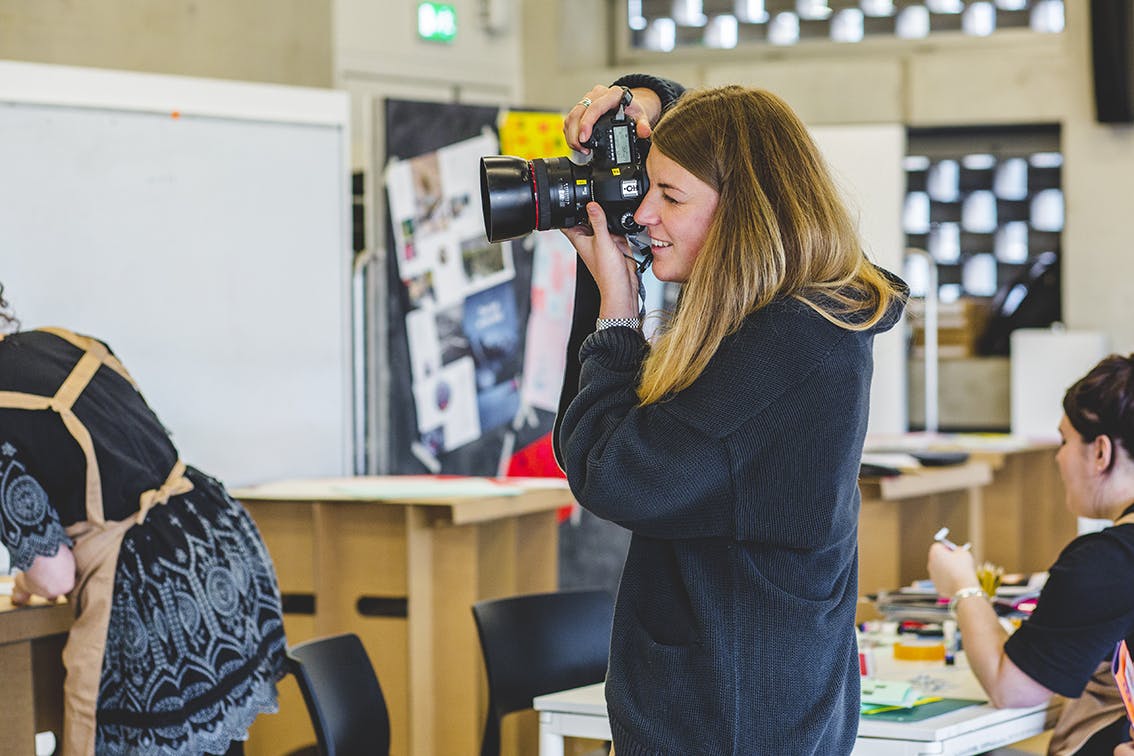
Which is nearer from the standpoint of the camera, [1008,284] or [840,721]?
[840,721]

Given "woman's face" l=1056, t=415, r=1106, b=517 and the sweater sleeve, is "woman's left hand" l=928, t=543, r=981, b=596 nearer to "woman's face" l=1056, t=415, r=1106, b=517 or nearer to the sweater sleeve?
"woman's face" l=1056, t=415, r=1106, b=517

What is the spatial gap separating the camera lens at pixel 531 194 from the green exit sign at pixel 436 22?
5.61 meters

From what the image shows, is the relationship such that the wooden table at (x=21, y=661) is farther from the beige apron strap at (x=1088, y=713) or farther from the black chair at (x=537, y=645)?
the beige apron strap at (x=1088, y=713)

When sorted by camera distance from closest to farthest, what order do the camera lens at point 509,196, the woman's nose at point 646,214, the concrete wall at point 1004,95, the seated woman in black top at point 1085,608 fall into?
the woman's nose at point 646,214 < the camera lens at point 509,196 < the seated woman in black top at point 1085,608 < the concrete wall at point 1004,95

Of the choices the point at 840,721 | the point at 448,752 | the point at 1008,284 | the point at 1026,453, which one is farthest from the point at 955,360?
the point at 840,721

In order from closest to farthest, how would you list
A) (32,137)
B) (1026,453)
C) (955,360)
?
(32,137)
(1026,453)
(955,360)

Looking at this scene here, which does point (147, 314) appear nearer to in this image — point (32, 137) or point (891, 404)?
point (32, 137)

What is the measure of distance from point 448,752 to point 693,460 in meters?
2.50

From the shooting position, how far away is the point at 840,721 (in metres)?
1.54

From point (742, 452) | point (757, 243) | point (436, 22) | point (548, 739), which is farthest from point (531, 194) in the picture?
point (436, 22)

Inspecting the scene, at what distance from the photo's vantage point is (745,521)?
1438mm

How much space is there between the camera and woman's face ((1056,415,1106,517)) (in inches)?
93.3

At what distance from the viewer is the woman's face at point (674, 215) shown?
1517mm

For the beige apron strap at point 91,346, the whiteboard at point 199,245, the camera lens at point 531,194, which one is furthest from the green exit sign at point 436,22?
the camera lens at point 531,194
